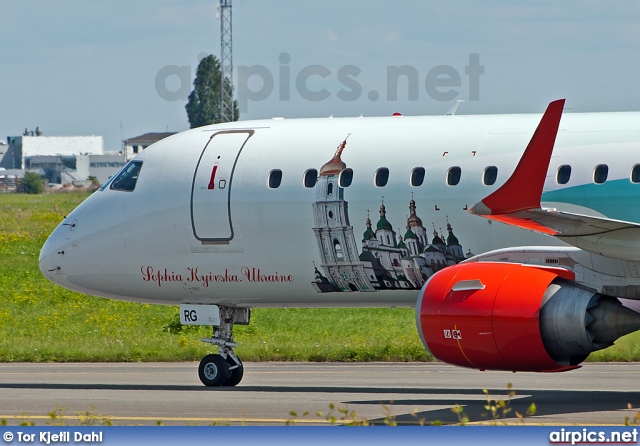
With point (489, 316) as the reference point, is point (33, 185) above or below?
above

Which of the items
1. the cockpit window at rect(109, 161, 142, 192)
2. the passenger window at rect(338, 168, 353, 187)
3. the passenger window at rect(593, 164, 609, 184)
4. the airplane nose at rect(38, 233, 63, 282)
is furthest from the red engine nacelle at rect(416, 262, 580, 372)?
the airplane nose at rect(38, 233, 63, 282)

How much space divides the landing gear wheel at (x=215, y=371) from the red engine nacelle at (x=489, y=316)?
507cm

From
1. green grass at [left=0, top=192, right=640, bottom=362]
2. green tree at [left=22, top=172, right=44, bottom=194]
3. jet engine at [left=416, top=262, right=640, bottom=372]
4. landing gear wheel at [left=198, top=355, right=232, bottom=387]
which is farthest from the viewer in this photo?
green tree at [left=22, top=172, right=44, bottom=194]

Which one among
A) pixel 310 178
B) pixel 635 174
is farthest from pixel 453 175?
pixel 635 174

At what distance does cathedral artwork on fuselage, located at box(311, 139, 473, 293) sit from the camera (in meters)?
19.3

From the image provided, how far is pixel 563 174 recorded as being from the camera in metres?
18.4

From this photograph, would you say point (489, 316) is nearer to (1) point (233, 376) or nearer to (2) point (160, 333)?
(1) point (233, 376)

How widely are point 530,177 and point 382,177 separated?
167 inches

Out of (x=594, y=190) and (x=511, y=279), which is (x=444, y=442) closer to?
(x=511, y=279)

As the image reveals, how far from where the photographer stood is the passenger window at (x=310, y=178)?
2048cm

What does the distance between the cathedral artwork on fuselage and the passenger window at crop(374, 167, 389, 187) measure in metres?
0.28

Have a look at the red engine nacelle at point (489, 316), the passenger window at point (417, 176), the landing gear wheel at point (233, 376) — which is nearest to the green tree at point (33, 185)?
the landing gear wheel at point (233, 376)

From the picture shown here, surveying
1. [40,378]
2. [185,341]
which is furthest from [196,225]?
[185,341]

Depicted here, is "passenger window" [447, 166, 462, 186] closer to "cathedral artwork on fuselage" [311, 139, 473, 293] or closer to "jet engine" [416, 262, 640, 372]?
"cathedral artwork on fuselage" [311, 139, 473, 293]
